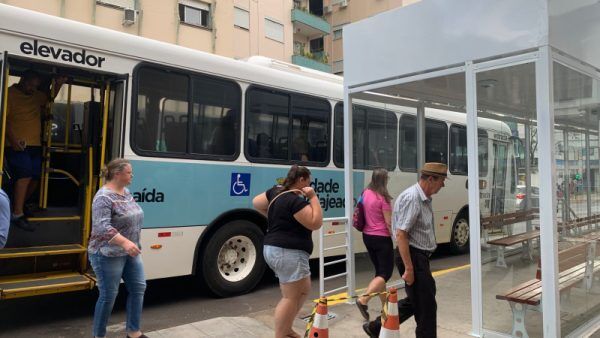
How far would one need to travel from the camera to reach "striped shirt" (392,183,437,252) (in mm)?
3732

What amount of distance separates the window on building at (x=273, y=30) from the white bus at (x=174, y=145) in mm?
18609

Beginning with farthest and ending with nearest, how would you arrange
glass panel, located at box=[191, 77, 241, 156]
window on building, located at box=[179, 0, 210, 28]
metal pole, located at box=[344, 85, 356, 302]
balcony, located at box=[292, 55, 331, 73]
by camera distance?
balcony, located at box=[292, 55, 331, 73], window on building, located at box=[179, 0, 210, 28], glass panel, located at box=[191, 77, 241, 156], metal pole, located at box=[344, 85, 356, 302]

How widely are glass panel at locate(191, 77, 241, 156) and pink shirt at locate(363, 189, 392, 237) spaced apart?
6.69 feet

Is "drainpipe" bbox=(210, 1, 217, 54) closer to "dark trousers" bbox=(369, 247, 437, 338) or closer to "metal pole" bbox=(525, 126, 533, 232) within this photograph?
"metal pole" bbox=(525, 126, 533, 232)

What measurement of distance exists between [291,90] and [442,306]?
357 centimetres

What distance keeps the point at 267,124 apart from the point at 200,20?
15.9 meters

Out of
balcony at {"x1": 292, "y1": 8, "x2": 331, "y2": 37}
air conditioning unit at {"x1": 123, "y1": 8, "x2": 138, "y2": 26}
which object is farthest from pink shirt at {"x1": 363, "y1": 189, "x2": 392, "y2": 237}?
balcony at {"x1": 292, "y1": 8, "x2": 331, "y2": 37}

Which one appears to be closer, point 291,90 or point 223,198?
point 223,198

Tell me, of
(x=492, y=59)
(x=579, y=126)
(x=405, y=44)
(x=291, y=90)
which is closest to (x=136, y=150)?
(x=291, y=90)

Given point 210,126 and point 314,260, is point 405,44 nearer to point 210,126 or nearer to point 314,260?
point 210,126

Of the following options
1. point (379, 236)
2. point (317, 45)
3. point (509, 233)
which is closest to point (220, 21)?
point (317, 45)

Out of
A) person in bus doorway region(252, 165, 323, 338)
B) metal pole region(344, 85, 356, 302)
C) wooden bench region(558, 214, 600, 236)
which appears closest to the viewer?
person in bus doorway region(252, 165, 323, 338)

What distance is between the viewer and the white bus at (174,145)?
490cm

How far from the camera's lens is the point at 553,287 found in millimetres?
3746
